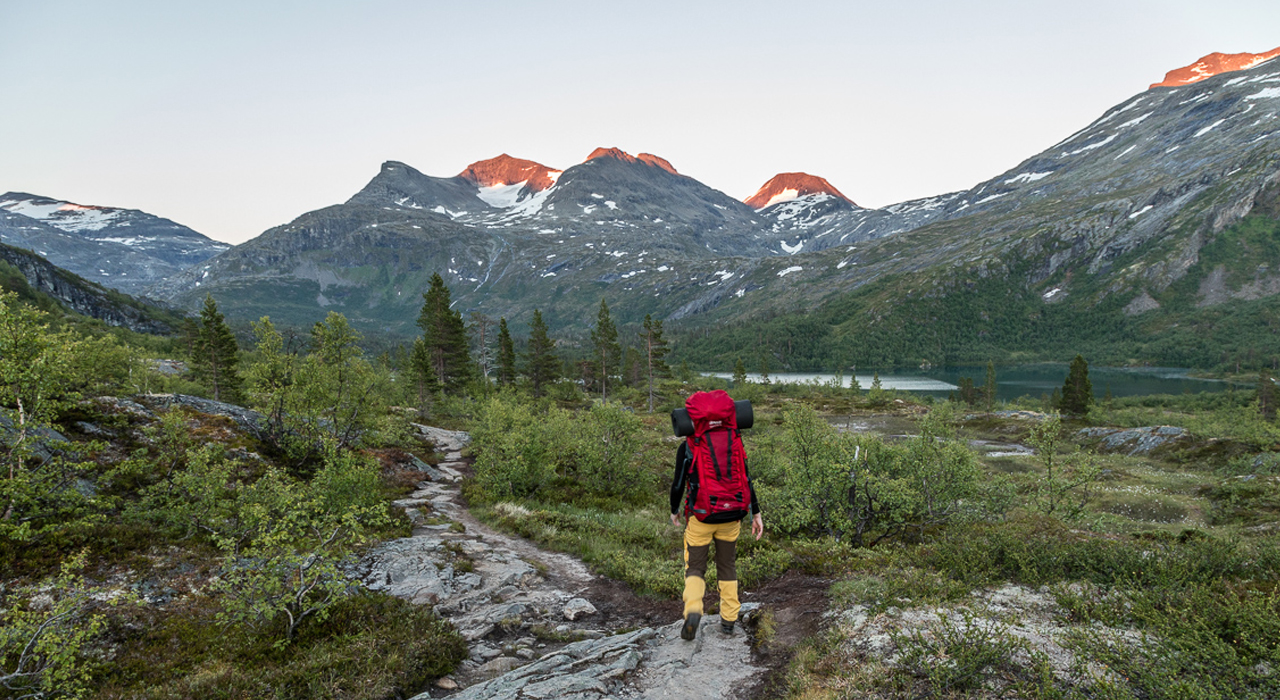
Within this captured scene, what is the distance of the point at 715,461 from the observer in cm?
695

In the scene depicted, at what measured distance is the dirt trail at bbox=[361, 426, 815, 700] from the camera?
648 centimetres

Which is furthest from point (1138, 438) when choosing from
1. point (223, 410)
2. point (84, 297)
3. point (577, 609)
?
point (84, 297)

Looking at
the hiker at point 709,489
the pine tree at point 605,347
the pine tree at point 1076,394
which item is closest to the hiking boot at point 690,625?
the hiker at point 709,489

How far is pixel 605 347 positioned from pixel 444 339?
26247 mm

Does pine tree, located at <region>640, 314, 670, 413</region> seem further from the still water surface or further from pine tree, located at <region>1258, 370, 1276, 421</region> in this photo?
pine tree, located at <region>1258, 370, 1276, 421</region>

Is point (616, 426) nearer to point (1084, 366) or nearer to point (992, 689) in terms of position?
point (992, 689)

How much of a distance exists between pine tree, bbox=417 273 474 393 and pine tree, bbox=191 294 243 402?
1801cm

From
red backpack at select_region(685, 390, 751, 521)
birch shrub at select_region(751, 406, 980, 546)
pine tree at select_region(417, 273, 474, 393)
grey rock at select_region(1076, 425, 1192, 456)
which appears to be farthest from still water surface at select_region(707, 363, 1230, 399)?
red backpack at select_region(685, 390, 751, 521)

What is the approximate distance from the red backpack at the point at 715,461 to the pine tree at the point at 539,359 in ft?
199

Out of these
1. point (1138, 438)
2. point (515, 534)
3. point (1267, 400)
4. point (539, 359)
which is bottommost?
point (1138, 438)

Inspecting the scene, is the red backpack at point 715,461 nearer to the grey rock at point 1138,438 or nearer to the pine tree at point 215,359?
the pine tree at point 215,359

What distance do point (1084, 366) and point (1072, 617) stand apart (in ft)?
326

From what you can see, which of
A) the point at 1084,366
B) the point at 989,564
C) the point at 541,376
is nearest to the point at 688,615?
the point at 989,564

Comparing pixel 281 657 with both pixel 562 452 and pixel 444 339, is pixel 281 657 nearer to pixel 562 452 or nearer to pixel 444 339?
pixel 562 452
